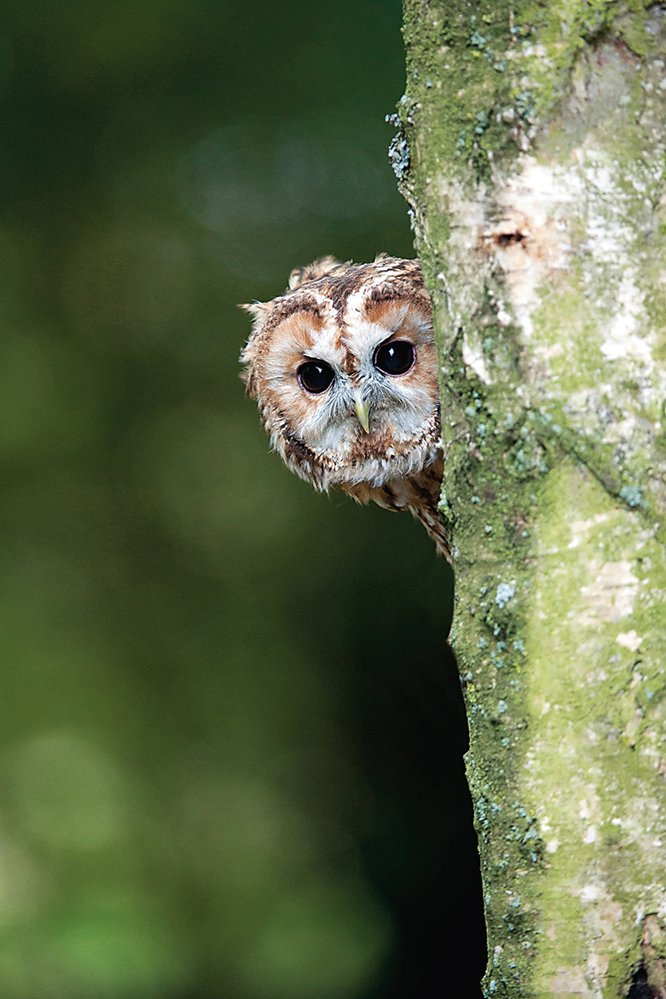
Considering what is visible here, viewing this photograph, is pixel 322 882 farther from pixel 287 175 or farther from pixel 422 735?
pixel 287 175

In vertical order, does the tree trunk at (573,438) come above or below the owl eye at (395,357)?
below

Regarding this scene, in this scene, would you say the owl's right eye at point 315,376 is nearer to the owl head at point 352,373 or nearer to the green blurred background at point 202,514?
the owl head at point 352,373

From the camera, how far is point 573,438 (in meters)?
0.98

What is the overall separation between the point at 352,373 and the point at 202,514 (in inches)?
52.1

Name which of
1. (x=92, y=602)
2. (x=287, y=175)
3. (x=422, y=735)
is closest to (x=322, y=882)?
(x=422, y=735)

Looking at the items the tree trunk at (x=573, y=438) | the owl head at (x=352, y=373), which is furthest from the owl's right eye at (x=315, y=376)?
the tree trunk at (x=573, y=438)

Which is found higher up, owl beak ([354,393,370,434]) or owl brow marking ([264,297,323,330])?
owl brow marking ([264,297,323,330])

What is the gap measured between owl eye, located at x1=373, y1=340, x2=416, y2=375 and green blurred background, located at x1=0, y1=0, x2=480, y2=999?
119cm

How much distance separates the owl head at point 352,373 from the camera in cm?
182

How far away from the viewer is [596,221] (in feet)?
3.18

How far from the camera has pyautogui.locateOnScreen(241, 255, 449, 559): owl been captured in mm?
1823

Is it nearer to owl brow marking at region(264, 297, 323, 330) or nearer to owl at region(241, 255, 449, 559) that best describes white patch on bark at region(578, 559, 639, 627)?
owl at region(241, 255, 449, 559)

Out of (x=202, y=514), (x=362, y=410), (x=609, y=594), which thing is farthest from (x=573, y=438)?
(x=202, y=514)

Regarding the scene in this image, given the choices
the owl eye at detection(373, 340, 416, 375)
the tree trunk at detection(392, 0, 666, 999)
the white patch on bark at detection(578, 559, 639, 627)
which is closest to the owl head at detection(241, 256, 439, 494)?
the owl eye at detection(373, 340, 416, 375)
